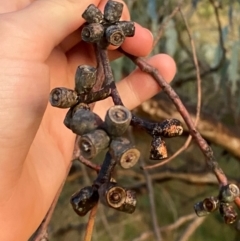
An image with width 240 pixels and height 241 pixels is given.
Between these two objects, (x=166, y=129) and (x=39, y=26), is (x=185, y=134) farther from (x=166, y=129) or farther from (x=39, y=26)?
(x=166, y=129)

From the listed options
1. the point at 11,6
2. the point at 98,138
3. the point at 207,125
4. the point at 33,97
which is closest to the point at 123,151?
the point at 98,138

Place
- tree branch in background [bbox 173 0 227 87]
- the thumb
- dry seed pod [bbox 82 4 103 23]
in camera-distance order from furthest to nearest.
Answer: tree branch in background [bbox 173 0 227 87], the thumb, dry seed pod [bbox 82 4 103 23]

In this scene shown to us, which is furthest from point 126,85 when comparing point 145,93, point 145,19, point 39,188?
point 145,19

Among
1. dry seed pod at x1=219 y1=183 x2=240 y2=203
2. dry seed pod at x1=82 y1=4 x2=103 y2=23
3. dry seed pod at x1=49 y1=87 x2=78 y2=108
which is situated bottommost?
dry seed pod at x1=219 y1=183 x2=240 y2=203

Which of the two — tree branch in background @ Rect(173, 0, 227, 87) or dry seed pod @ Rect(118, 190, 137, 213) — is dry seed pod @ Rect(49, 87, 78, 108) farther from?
tree branch in background @ Rect(173, 0, 227, 87)

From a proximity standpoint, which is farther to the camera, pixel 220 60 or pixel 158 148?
pixel 220 60

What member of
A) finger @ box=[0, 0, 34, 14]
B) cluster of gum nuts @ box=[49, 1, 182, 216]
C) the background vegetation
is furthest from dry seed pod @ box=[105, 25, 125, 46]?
the background vegetation
